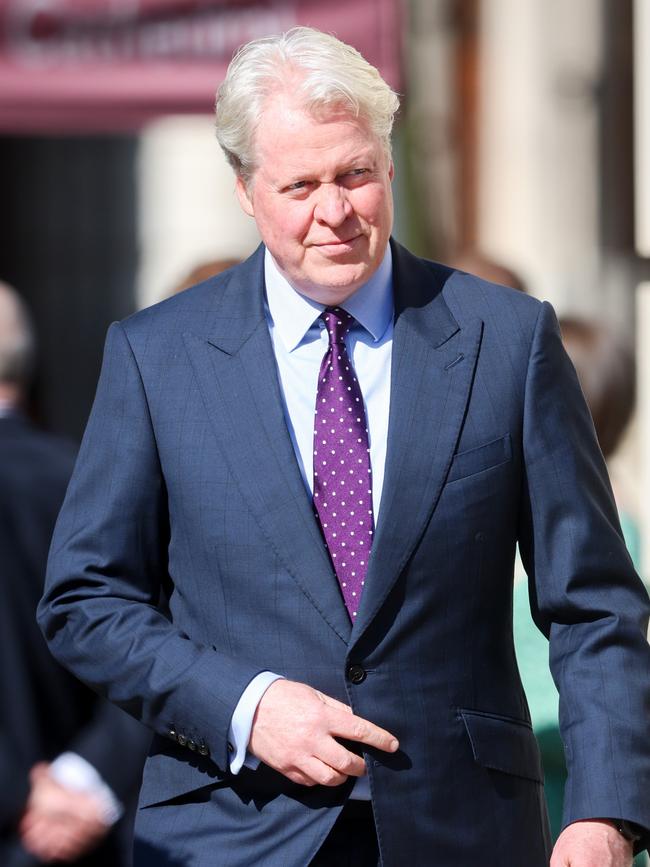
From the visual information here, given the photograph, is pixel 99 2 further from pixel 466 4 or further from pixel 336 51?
pixel 336 51

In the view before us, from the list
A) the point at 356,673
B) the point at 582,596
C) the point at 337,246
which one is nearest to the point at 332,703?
the point at 356,673

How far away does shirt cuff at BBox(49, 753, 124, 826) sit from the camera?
297cm

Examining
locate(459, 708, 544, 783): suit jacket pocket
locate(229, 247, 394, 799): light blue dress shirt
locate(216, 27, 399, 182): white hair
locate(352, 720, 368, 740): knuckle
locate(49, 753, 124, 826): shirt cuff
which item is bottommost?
locate(49, 753, 124, 826): shirt cuff

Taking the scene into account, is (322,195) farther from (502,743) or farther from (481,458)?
(502,743)

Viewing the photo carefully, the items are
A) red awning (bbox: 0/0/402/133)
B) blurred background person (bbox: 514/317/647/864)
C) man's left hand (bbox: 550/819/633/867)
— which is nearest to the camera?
man's left hand (bbox: 550/819/633/867)

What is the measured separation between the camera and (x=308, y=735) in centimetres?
Result: 234

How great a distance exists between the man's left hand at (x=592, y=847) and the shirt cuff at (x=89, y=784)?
3.02 ft

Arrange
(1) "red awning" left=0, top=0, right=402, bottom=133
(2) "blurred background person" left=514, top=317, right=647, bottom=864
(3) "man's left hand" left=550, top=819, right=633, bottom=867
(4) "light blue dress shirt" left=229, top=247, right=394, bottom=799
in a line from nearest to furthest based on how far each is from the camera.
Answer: (3) "man's left hand" left=550, top=819, right=633, bottom=867 < (4) "light blue dress shirt" left=229, top=247, right=394, bottom=799 < (2) "blurred background person" left=514, top=317, right=647, bottom=864 < (1) "red awning" left=0, top=0, right=402, bottom=133

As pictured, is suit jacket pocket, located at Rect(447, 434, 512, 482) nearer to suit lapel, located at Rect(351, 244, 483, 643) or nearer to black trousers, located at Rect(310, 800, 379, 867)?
suit lapel, located at Rect(351, 244, 483, 643)

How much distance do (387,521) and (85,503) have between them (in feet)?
1.56

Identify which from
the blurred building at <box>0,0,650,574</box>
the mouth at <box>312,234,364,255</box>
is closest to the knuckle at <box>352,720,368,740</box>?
the mouth at <box>312,234,364,255</box>

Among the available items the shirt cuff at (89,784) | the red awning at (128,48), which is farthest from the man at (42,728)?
the red awning at (128,48)

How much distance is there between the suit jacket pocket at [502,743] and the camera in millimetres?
2479

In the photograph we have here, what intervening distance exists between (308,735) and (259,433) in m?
0.46
